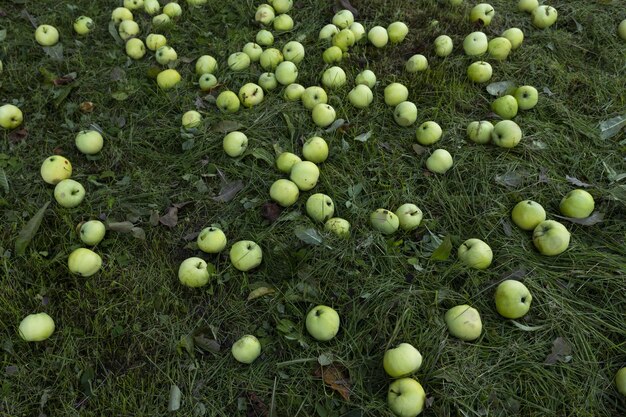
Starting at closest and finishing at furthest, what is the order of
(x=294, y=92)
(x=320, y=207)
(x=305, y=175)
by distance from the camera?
1. (x=320, y=207)
2. (x=305, y=175)
3. (x=294, y=92)

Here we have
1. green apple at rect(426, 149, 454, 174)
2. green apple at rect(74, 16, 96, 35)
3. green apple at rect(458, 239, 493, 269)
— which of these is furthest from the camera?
green apple at rect(74, 16, 96, 35)

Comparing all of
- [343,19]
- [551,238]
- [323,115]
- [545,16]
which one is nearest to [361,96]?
[323,115]

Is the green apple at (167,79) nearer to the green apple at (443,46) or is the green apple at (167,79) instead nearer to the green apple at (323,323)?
the green apple at (443,46)

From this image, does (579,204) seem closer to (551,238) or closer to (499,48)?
(551,238)

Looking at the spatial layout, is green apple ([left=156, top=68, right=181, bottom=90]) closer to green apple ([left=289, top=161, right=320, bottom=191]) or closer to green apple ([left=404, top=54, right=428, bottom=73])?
green apple ([left=289, top=161, right=320, bottom=191])

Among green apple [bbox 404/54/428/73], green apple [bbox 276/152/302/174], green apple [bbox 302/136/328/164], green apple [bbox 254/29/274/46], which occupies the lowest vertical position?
green apple [bbox 276/152/302/174]

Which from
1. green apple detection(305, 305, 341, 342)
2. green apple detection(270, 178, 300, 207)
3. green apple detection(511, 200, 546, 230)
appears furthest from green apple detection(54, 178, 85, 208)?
green apple detection(511, 200, 546, 230)

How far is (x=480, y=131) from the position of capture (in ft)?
11.5

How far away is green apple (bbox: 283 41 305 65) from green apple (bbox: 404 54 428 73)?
91 centimetres

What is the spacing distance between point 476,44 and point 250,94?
6.44 feet

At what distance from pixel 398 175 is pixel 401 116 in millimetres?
520

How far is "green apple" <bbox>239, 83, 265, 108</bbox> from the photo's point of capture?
381cm

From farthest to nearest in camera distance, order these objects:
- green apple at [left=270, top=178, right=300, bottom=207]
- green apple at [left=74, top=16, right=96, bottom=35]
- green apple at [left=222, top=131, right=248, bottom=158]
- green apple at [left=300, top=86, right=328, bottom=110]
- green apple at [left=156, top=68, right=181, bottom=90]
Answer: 1. green apple at [left=74, top=16, right=96, bottom=35]
2. green apple at [left=156, top=68, right=181, bottom=90]
3. green apple at [left=300, top=86, right=328, bottom=110]
4. green apple at [left=222, top=131, right=248, bottom=158]
5. green apple at [left=270, top=178, right=300, bottom=207]

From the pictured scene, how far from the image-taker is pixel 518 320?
9.02 ft
